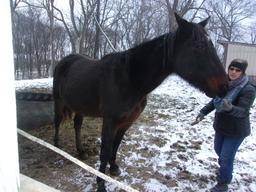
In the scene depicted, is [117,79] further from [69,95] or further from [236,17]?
[236,17]

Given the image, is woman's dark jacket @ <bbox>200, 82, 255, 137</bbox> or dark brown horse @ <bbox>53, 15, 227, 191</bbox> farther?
woman's dark jacket @ <bbox>200, 82, 255, 137</bbox>

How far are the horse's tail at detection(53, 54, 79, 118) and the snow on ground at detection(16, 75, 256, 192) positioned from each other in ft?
3.59

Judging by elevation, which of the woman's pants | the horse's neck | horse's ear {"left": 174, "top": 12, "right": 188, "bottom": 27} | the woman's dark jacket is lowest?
the woman's pants

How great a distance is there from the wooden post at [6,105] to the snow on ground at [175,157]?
2.07 metres

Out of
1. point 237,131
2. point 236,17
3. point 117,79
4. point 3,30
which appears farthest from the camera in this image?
point 236,17

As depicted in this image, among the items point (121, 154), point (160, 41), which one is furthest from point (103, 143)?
point (160, 41)

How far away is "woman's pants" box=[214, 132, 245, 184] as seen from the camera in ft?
9.43

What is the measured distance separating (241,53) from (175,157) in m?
11.0

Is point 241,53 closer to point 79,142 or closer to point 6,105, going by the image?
point 79,142

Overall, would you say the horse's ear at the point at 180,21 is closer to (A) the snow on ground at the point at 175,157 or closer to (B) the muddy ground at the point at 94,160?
(A) the snow on ground at the point at 175,157

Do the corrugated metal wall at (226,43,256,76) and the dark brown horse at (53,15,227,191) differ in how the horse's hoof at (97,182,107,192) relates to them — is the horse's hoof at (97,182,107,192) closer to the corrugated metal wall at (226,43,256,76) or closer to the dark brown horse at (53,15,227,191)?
the dark brown horse at (53,15,227,191)

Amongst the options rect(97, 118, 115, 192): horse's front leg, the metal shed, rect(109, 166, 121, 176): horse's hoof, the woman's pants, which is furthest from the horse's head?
the metal shed

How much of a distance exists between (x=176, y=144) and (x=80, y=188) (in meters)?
1.82

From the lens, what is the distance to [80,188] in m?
3.14
